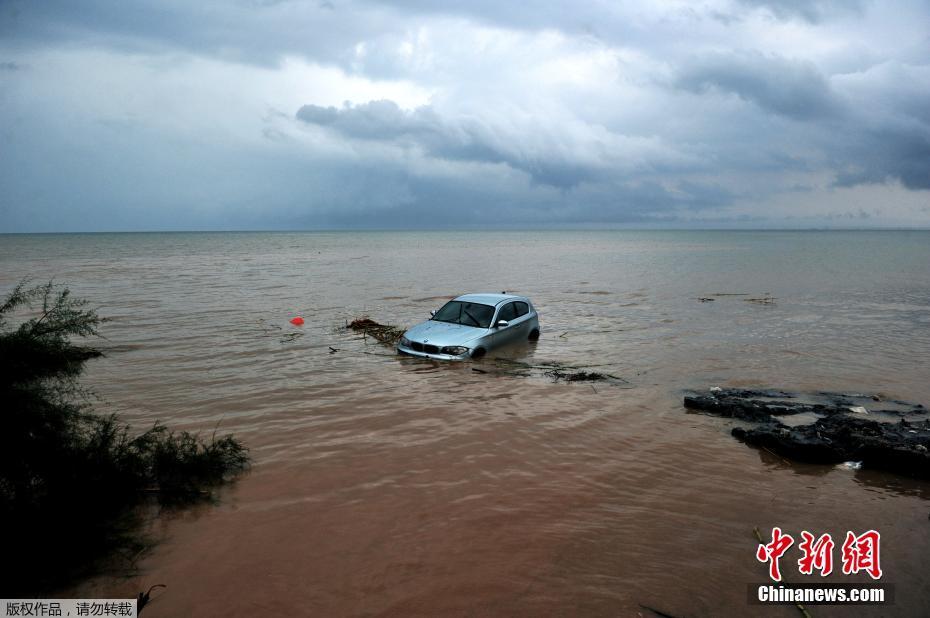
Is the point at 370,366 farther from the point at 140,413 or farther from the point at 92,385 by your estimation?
the point at 92,385

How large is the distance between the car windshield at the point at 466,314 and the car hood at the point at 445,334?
210 millimetres

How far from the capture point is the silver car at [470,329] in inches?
504

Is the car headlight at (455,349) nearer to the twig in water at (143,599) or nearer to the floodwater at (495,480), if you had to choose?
the floodwater at (495,480)

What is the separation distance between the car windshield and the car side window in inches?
12.6

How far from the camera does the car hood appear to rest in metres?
12.9

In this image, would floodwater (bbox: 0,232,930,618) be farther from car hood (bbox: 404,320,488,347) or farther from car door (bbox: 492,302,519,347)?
car hood (bbox: 404,320,488,347)

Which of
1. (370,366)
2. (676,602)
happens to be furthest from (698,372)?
(676,602)

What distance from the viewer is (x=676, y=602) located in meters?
4.52

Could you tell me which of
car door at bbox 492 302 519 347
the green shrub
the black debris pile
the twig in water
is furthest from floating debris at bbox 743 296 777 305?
the twig in water

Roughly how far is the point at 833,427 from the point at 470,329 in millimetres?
7634

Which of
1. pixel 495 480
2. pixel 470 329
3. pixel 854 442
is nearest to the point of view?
pixel 495 480

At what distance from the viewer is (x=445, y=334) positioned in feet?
43.2

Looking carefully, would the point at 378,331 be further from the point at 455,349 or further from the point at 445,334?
the point at 455,349

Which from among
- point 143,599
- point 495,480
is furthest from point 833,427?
point 143,599
